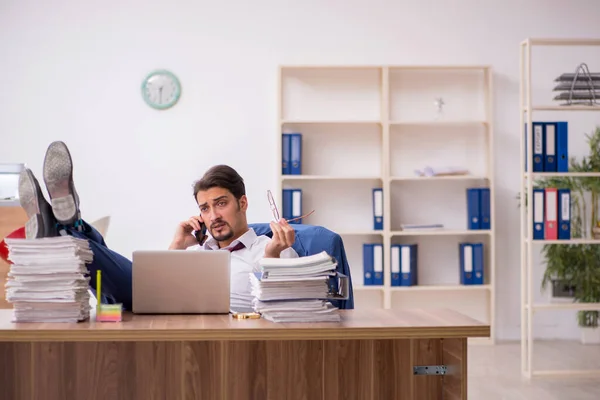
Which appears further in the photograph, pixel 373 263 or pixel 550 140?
pixel 373 263

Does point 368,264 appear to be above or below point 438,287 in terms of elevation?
above

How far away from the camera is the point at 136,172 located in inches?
244

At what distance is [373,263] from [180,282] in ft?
12.0

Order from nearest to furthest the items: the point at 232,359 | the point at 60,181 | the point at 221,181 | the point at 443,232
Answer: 1. the point at 232,359
2. the point at 60,181
3. the point at 221,181
4. the point at 443,232

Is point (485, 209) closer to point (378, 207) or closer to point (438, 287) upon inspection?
point (438, 287)

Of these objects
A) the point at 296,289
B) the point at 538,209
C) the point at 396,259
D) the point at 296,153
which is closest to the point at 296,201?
the point at 296,153

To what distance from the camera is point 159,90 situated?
618cm

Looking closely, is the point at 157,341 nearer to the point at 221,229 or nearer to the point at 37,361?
the point at 37,361

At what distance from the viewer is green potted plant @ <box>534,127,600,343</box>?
19.8 ft

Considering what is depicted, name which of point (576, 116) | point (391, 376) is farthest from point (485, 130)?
point (391, 376)

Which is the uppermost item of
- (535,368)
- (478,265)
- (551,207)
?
(551,207)

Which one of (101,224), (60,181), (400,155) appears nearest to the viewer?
(60,181)

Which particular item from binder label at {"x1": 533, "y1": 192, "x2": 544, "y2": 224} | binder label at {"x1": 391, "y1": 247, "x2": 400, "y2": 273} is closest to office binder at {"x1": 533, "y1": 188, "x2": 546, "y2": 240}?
binder label at {"x1": 533, "y1": 192, "x2": 544, "y2": 224}

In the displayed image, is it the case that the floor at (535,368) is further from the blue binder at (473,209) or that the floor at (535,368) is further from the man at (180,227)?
the man at (180,227)
